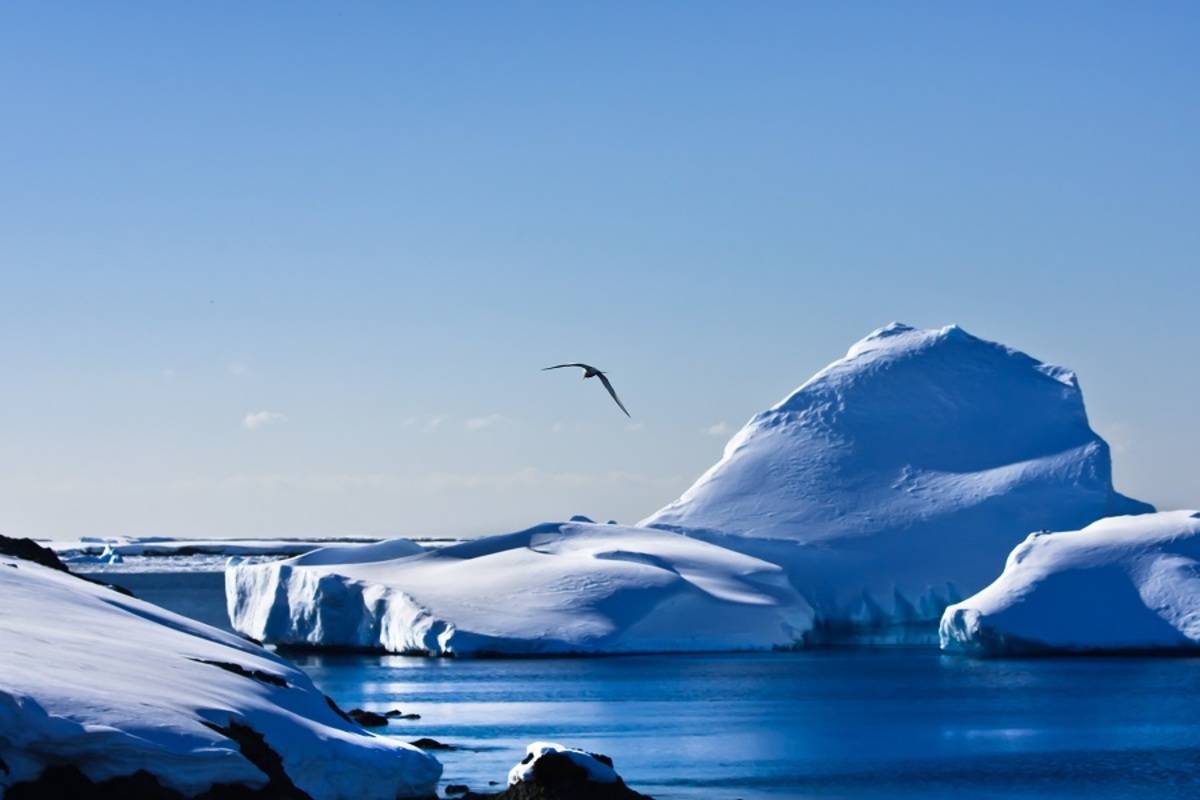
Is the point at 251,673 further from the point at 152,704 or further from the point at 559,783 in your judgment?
the point at 152,704

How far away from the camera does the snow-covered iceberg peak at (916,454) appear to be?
46.3 m

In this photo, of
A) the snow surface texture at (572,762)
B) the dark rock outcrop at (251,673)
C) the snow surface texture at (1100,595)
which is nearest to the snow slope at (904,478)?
the snow surface texture at (1100,595)

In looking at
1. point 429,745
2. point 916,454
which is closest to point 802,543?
point 916,454

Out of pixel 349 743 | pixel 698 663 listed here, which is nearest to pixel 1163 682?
pixel 698 663

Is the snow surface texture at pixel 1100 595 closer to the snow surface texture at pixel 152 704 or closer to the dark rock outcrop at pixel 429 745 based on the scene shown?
the dark rock outcrop at pixel 429 745

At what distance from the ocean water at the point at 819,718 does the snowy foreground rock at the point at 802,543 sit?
1.00m

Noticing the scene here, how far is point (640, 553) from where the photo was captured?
4306 cm

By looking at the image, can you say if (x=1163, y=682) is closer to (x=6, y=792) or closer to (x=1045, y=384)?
(x=1045, y=384)

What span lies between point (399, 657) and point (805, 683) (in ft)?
35.8

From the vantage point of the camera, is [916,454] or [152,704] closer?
[152,704]

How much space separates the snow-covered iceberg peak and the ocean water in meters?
5.06

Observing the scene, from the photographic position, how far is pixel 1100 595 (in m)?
37.9

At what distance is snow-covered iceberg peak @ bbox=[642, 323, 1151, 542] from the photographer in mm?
46281

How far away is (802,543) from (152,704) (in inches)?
1294
